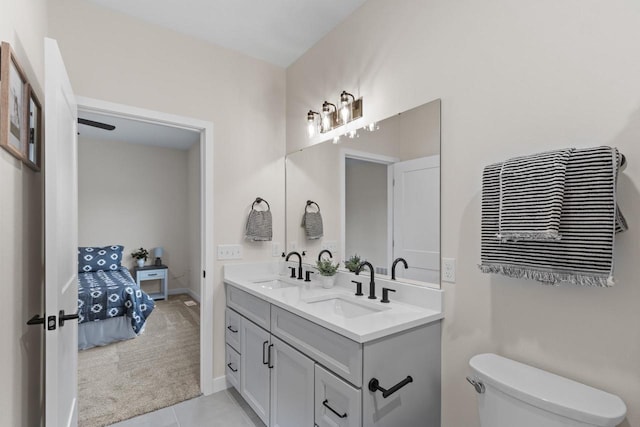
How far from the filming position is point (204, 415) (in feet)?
7.20

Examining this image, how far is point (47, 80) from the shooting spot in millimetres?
1246

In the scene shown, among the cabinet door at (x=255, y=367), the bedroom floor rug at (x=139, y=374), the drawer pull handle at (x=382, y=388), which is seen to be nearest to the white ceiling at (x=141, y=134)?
the bedroom floor rug at (x=139, y=374)

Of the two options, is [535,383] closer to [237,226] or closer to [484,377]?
[484,377]

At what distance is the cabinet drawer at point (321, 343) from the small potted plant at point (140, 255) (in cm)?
419

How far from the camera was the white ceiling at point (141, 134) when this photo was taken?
4.40 meters

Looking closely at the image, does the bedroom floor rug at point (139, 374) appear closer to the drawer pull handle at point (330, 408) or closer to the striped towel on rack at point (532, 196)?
the drawer pull handle at point (330, 408)

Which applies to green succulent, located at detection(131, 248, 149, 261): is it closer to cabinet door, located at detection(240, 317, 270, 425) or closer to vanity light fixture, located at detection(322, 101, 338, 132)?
cabinet door, located at detection(240, 317, 270, 425)

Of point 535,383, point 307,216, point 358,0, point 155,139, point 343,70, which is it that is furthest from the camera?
point 155,139

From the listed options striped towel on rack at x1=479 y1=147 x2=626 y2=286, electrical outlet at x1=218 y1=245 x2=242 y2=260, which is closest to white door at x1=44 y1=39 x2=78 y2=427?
electrical outlet at x1=218 y1=245 x2=242 y2=260

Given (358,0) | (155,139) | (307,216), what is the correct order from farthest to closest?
(155,139) → (307,216) → (358,0)

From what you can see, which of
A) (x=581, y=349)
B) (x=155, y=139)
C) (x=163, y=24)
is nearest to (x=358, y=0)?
(x=163, y=24)

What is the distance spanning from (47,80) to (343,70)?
1644 mm

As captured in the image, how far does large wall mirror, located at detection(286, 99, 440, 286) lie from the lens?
5.56ft

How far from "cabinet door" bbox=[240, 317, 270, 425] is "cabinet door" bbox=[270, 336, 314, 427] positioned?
87 millimetres
